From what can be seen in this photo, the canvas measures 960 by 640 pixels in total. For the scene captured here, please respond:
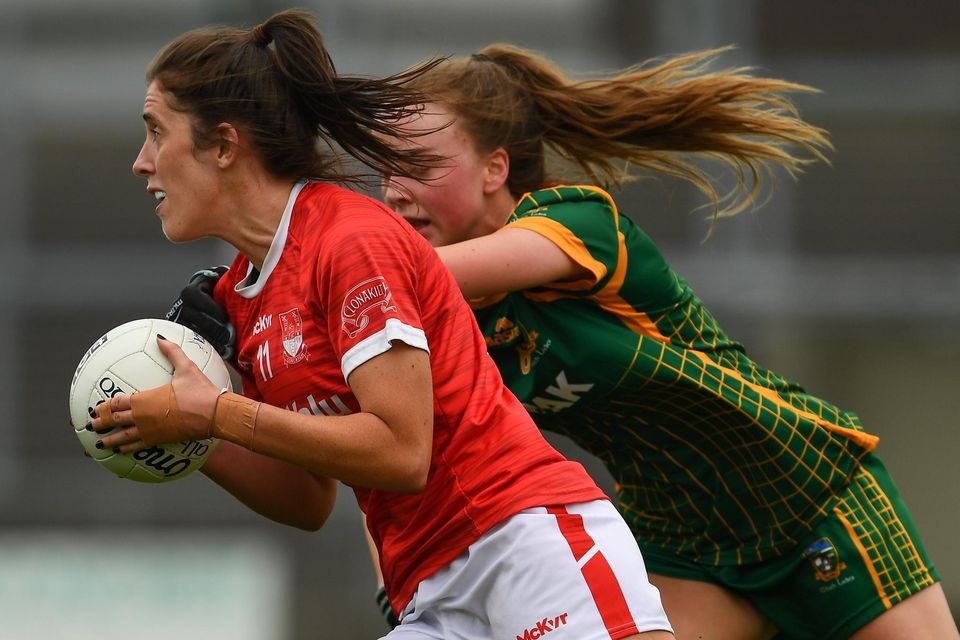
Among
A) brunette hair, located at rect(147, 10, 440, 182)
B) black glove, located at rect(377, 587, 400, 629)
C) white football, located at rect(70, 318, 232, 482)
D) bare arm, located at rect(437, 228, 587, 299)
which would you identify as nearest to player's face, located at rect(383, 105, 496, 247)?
bare arm, located at rect(437, 228, 587, 299)

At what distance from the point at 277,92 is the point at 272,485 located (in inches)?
39.3

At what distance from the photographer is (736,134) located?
4.71 meters

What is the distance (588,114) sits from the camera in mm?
4492

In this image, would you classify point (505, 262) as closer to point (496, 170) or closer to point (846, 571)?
point (496, 170)

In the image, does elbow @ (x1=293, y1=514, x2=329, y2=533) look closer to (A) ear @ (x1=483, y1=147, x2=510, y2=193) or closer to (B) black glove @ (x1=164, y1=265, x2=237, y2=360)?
(B) black glove @ (x1=164, y1=265, x2=237, y2=360)

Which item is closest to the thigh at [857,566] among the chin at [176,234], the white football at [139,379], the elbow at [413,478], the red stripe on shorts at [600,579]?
the red stripe on shorts at [600,579]

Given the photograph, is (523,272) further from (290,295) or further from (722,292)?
(722,292)

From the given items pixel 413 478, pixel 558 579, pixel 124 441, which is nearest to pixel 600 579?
pixel 558 579

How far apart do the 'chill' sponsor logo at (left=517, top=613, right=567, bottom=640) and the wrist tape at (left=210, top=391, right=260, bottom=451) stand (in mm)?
699

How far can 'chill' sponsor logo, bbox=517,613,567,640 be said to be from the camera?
314 cm

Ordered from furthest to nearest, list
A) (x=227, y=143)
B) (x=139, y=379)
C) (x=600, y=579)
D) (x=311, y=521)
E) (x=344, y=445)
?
(x=311, y=521)
(x=227, y=143)
(x=139, y=379)
(x=600, y=579)
(x=344, y=445)

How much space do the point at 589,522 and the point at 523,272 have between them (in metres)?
0.79

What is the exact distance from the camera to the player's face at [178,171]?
3.43 metres

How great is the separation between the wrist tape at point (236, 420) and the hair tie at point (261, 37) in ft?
3.01
